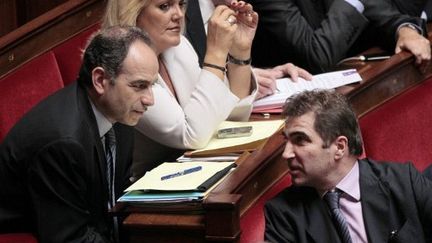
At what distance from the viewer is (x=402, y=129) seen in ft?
4.73

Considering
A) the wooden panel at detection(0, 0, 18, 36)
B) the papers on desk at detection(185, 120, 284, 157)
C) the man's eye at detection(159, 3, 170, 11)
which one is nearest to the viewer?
the papers on desk at detection(185, 120, 284, 157)

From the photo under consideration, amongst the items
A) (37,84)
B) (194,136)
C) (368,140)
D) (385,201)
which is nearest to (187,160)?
(194,136)

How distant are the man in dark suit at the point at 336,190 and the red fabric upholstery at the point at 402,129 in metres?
0.30

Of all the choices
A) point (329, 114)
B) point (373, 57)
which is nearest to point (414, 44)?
point (373, 57)

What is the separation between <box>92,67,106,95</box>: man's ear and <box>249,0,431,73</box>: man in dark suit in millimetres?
571

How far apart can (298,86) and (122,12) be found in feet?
1.15

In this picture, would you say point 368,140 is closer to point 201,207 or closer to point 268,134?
point 268,134

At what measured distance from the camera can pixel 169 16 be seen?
1261 mm

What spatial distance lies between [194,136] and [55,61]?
546 mm

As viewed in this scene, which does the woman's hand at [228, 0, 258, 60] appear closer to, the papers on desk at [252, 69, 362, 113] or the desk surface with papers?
the papers on desk at [252, 69, 362, 113]

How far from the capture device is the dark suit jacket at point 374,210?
3.36 ft

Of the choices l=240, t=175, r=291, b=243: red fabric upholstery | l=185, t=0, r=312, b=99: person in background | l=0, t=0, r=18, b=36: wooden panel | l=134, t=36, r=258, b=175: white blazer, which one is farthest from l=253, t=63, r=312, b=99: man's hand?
l=0, t=0, r=18, b=36: wooden panel

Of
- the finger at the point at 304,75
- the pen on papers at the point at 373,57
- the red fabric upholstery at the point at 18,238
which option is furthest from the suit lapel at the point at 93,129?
the pen on papers at the point at 373,57

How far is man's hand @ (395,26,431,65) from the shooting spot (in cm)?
151
